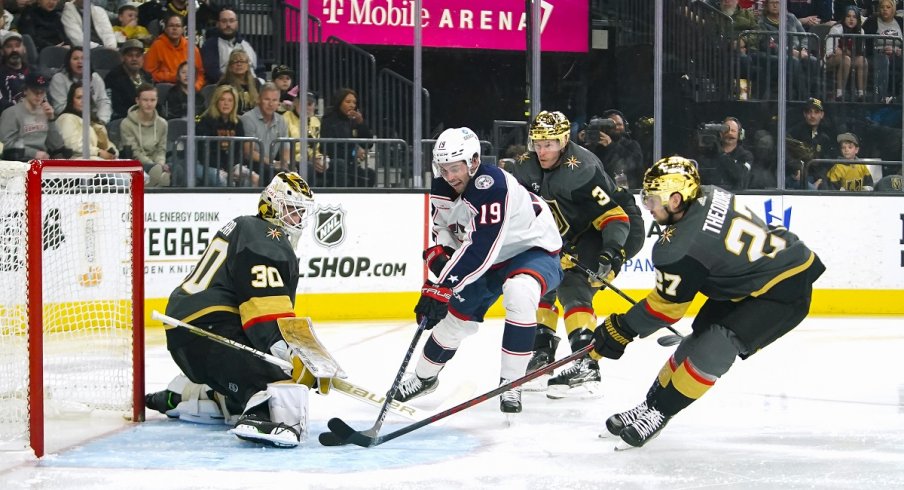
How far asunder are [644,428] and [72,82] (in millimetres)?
4339

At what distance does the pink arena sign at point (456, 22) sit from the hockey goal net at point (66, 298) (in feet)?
9.68

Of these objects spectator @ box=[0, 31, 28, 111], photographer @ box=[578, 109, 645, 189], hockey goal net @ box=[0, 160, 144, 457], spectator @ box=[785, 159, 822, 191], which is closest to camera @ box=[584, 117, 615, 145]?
photographer @ box=[578, 109, 645, 189]

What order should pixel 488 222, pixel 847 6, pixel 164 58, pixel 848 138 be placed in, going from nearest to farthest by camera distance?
pixel 488 222, pixel 164 58, pixel 848 138, pixel 847 6

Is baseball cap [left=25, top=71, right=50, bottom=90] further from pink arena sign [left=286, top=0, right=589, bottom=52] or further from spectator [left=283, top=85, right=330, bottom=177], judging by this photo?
pink arena sign [left=286, top=0, right=589, bottom=52]

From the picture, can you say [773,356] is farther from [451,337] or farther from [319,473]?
[319,473]

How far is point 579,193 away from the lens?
4.79 m

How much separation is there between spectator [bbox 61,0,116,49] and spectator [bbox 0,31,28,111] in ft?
0.87

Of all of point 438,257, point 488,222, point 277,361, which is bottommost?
point 277,361

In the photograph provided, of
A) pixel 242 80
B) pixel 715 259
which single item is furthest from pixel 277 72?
pixel 715 259

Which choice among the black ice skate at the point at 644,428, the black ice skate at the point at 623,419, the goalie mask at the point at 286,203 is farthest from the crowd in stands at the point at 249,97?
the black ice skate at the point at 644,428

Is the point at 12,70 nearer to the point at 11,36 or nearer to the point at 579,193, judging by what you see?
the point at 11,36

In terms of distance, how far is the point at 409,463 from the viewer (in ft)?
11.4

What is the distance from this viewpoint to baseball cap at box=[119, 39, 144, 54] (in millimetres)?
7027

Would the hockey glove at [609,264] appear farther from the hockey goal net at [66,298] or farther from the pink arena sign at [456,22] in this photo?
the pink arena sign at [456,22]
